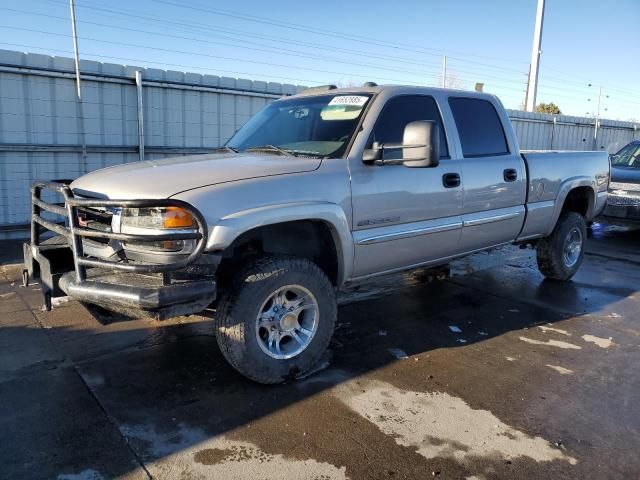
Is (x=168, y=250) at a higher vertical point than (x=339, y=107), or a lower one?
lower

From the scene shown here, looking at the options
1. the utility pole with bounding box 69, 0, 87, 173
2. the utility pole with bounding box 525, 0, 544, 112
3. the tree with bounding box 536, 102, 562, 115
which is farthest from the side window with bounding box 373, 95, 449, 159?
the tree with bounding box 536, 102, 562, 115

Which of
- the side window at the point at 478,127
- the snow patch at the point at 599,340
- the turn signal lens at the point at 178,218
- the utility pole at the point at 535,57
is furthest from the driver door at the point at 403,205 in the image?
the utility pole at the point at 535,57

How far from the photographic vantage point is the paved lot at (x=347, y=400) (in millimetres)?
2748

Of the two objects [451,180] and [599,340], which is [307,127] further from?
[599,340]

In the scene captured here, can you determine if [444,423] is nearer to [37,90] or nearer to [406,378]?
[406,378]

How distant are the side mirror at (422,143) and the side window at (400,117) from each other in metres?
0.20

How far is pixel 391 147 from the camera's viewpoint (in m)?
3.74

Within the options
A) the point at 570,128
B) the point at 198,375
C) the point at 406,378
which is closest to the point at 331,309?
the point at 406,378

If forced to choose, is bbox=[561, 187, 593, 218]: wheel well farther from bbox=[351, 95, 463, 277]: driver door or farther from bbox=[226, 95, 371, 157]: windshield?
bbox=[226, 95, 371, 157]: windshield

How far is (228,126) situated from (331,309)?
6.85m

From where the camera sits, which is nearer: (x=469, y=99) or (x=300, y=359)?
(x=300, y=359)

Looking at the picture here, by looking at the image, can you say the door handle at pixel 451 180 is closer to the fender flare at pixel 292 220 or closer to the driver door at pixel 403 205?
the driver door at pixel 403 205

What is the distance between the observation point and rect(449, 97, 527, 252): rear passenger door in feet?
15.5

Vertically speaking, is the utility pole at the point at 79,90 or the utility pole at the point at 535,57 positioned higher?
the utility pole at the point at 535,57
